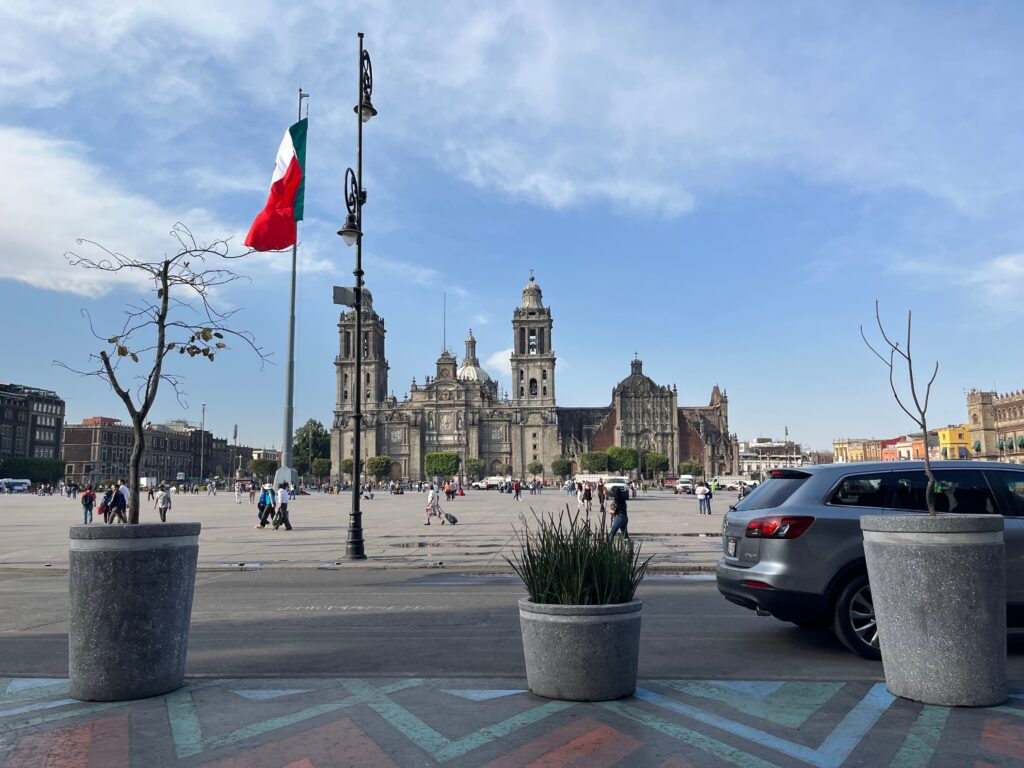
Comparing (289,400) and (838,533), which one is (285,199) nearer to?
(289,400)

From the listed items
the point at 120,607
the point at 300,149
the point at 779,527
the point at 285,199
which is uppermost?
the point at 300,149

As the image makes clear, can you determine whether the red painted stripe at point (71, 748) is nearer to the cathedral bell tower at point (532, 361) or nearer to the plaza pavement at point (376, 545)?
the plaza pavement at point (376, 545)

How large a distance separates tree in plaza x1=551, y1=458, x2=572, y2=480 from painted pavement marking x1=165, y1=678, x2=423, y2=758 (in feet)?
357

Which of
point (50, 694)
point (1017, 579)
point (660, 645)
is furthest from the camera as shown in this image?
point (660, 645)

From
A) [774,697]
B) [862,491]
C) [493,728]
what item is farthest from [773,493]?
[493,728]

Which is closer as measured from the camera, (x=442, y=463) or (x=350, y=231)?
(x=350, y=231)

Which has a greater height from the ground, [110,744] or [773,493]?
[773,493]

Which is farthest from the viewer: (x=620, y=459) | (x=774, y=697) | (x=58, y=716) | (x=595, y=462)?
(x=620, y=459)

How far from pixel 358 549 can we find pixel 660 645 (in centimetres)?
955

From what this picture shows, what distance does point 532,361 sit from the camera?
124 metres

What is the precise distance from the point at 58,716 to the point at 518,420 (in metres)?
117

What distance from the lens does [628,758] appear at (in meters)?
4.02

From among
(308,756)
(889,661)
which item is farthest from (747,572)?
(308,756)

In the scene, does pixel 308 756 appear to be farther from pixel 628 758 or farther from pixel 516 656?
pixel 516 656
